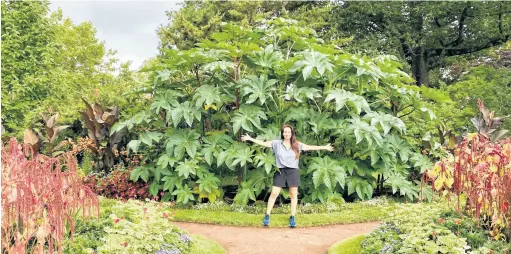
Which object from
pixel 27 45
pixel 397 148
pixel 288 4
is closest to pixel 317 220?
pixel 397 148

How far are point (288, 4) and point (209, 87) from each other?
1321 cm

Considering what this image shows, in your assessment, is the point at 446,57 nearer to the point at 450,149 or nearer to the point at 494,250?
the point at 450,149

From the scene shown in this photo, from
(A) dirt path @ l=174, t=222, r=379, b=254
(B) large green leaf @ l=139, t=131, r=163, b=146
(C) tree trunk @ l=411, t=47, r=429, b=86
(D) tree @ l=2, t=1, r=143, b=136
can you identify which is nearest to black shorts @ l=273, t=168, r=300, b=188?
(A) dirt path @ l=174, t=222, r=379, b=254

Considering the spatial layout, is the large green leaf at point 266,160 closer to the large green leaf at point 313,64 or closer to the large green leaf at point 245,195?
the large green leaf at point 245,195

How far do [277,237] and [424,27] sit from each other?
14.6 meters

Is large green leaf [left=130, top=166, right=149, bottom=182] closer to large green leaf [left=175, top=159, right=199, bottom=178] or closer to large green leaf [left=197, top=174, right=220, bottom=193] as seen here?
large green leaf [left=175, top=159, right=199, bottom=178]

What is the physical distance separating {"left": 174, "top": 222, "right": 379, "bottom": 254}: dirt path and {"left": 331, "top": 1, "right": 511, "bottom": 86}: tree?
470 inches

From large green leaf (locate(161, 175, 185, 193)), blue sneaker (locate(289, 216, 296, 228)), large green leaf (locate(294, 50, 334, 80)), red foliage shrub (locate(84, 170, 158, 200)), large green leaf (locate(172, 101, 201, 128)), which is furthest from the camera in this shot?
red foliage shrub (locate(84, 170, 158, 200))

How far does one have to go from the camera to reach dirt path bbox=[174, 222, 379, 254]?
14.7 ft

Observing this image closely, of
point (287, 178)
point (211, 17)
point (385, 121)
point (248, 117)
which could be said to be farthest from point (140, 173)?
point (211, 17)

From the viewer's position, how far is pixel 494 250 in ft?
11.2

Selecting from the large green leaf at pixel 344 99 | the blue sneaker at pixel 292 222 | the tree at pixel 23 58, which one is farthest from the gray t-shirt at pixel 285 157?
the tree at pixel 23 58

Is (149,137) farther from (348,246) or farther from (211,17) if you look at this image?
(211,17)

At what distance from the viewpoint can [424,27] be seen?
682 inches
